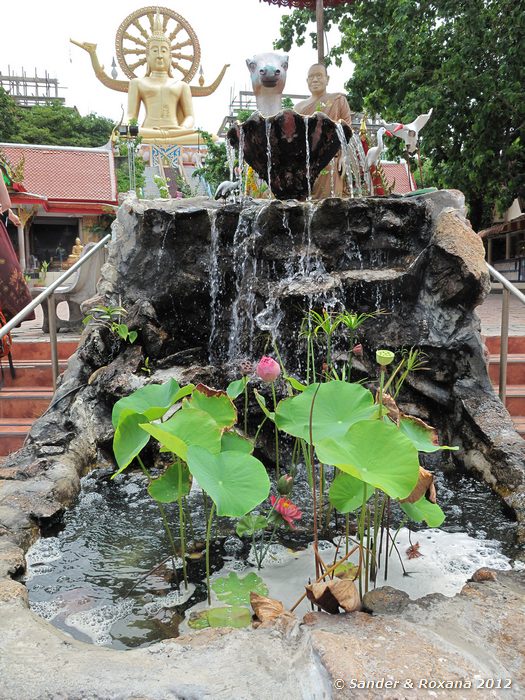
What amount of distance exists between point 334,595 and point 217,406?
0.81 metres

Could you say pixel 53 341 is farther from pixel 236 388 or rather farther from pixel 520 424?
pixel 520 424

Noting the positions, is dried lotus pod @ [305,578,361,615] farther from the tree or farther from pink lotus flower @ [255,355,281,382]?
the tree

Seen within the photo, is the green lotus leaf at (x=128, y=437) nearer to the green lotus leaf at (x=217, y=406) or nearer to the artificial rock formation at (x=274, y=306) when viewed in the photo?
the green lotus leaf at (x=217, y=406)

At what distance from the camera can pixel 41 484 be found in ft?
8.41

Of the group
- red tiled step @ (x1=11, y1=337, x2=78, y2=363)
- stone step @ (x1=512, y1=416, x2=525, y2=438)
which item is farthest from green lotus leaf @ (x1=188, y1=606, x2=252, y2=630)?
red tiled step @ (x1=11, y1=337, x2=78, y2=363)

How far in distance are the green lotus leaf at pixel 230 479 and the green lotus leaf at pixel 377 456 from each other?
0.23 metres

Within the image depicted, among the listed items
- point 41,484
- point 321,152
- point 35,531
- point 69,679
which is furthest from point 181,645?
point 321,152

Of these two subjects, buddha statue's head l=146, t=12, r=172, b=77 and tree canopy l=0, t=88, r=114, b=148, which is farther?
tree canopy l=0, t=88, r=114, b=148

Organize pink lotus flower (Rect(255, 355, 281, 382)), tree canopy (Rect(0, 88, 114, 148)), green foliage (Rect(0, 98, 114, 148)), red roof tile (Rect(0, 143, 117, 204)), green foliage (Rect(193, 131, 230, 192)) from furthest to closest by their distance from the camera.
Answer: green foliage (Rect(0, 98, 114, 148)) → tree canopy (Rect(0, 88, 114, 148)) → red roof tile (Rect(0, 143, 117, 204)) → green foliage (Rect(193, 131, 230, 192)) → pink lotus flower (Rect(255, 355, 281, 382))

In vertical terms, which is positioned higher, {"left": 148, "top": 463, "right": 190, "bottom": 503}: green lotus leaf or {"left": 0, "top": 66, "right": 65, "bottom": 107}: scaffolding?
{"left": 0, "top": 66, "right": 65, "bottom": 107}: scaffolding

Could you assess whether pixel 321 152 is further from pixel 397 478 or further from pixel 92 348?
pixel 397 478

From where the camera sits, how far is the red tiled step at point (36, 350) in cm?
529

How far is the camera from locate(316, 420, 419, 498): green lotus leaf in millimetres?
1393

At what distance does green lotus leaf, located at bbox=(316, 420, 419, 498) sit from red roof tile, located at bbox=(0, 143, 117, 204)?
17.7 meters
